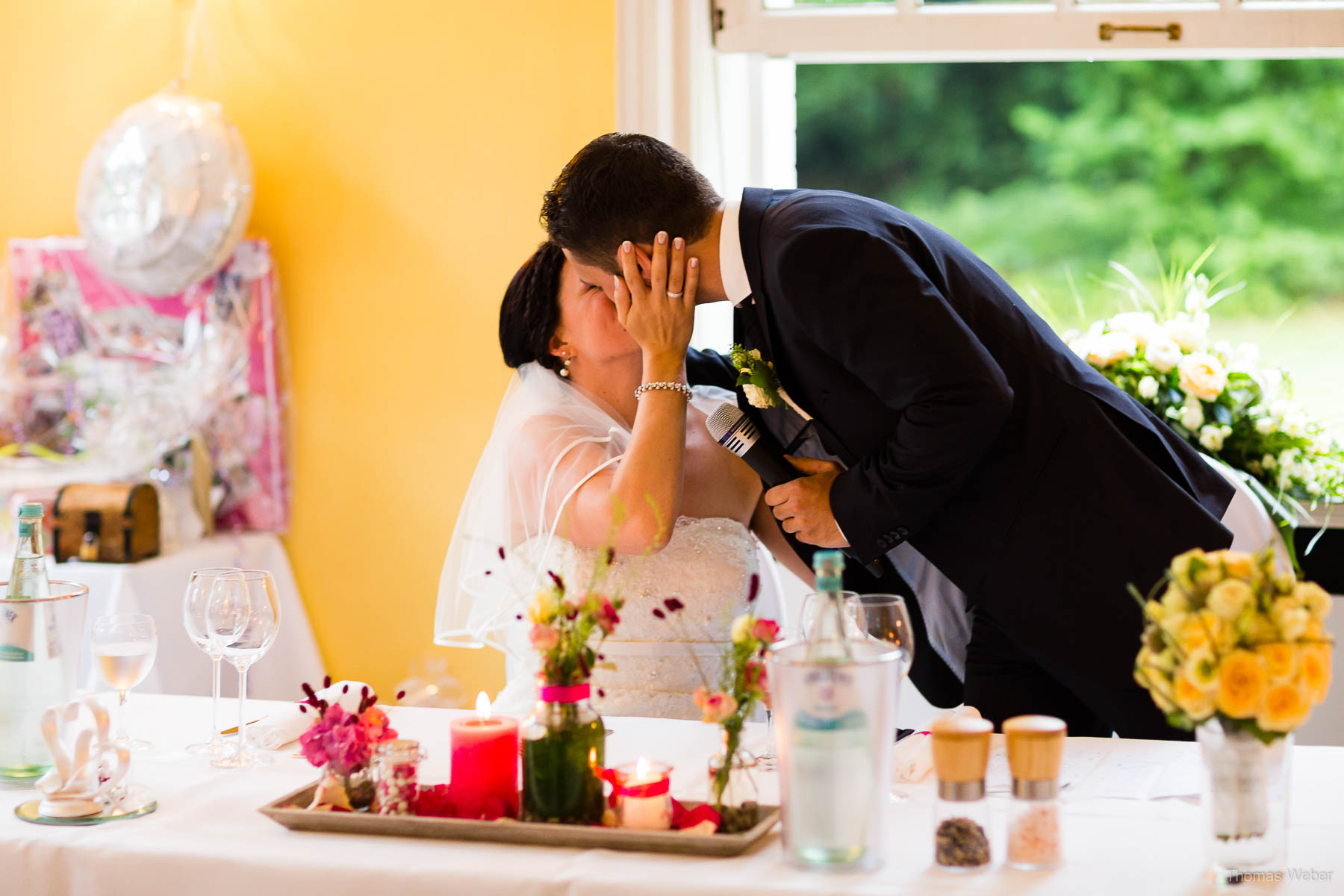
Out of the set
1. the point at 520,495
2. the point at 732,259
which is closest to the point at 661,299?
the point at 732,259

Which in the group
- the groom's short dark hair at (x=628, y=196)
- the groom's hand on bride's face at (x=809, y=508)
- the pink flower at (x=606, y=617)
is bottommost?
the pink flower at (x=606, y=617)

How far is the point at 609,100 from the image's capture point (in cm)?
272

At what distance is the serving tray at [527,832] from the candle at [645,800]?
0.01 meters

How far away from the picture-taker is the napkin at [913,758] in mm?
1288

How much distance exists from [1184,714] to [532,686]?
1.22 meters

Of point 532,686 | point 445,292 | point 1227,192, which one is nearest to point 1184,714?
point 532,686

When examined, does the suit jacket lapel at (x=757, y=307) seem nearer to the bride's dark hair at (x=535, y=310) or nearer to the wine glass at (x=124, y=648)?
the bride's dark hair at (x=535, y=310)

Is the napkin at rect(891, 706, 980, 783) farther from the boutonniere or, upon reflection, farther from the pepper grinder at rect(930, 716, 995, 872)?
the boutonniere

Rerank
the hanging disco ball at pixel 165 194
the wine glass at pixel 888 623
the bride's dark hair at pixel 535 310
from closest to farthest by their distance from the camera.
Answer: the wine glass at pixel 888 623 → the bride's dark hair at pixel 535 310 → the hanging disco ball at pixel 165 194

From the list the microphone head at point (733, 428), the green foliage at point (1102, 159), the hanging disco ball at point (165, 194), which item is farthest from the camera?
the green foliage at point (1102, 159)

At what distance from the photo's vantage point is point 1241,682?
0.96 m

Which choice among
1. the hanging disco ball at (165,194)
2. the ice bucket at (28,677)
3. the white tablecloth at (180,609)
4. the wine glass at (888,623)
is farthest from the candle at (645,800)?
the hanging disco ball at (165,194)

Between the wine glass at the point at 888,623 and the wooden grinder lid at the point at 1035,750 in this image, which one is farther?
Result: the wine glass at the point at 888,623

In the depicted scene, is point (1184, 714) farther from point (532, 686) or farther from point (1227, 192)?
point (1227, 192)
